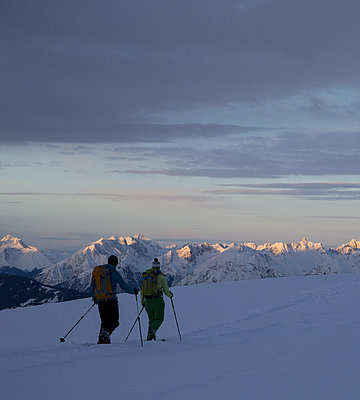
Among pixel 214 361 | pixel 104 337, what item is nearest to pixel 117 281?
pixel 104 337

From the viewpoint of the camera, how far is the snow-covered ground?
6.69 meters

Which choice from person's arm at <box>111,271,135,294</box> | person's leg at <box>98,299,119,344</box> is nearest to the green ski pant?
person's arm at <box>111,271,135,294</box>

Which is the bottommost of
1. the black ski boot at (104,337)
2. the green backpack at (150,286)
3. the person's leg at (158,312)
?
the black ski boot at (104,337)

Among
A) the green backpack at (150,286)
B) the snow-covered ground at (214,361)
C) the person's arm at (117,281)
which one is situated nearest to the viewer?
the snow-covered ground at (214,361)

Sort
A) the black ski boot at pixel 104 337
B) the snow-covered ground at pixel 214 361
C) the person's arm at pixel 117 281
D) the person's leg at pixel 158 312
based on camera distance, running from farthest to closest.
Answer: the person's leg at pixel 158 312
the person's arm at pixel 117 281
the black ski boot at pixel 104 337
the snow-covered ground at pixel 214 361

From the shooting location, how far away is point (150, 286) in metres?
13.3

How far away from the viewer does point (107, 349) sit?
413 inches

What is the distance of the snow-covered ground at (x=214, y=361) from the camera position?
21.9 feet

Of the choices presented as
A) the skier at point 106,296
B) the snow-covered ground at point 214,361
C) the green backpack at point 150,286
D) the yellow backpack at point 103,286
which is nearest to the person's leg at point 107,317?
the skier at point 106,296

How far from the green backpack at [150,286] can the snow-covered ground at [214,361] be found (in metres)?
1.41

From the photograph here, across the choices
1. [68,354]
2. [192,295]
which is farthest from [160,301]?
[192,295]

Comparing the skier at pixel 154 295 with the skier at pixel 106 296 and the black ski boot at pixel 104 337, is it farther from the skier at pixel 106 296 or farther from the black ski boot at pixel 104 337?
the black ski boot at pixel 104 337

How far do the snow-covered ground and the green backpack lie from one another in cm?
141

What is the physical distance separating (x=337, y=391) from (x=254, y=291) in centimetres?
1858
